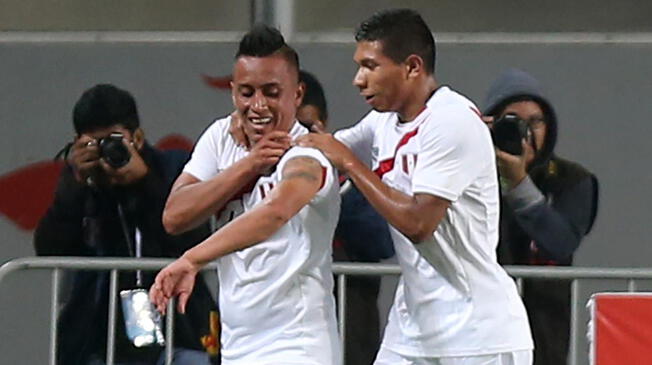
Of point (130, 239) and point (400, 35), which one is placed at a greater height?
point (400, 35)

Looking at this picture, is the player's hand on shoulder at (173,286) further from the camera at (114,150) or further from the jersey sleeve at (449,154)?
the camera at (114,150)

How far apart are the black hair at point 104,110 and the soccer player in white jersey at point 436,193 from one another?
2.02 m

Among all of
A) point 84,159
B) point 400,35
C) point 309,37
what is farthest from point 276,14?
point 400,35

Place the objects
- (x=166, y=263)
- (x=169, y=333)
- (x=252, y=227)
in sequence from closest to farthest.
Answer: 1. (x=252, y=227)
2. (x=166, y=263)
3. (x=169, y=333)

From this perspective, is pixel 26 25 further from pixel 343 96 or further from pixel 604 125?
pixel 604 125

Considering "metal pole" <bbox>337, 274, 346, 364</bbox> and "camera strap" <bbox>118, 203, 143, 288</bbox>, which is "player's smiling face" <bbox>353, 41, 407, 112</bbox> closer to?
"metal pole" <bbox>337, 274, 346, 364</bbox>

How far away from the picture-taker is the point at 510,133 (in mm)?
6855

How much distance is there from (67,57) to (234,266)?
2208 mm

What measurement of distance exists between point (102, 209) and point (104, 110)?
0.44 m

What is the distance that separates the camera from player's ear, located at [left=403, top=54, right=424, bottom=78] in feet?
17.0

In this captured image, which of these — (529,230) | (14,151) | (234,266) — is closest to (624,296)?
(529,230)

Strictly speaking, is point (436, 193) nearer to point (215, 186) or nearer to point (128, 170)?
point (215, 186)

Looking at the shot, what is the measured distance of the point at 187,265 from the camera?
188 inches

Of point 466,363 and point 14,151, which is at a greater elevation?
point 14,151
